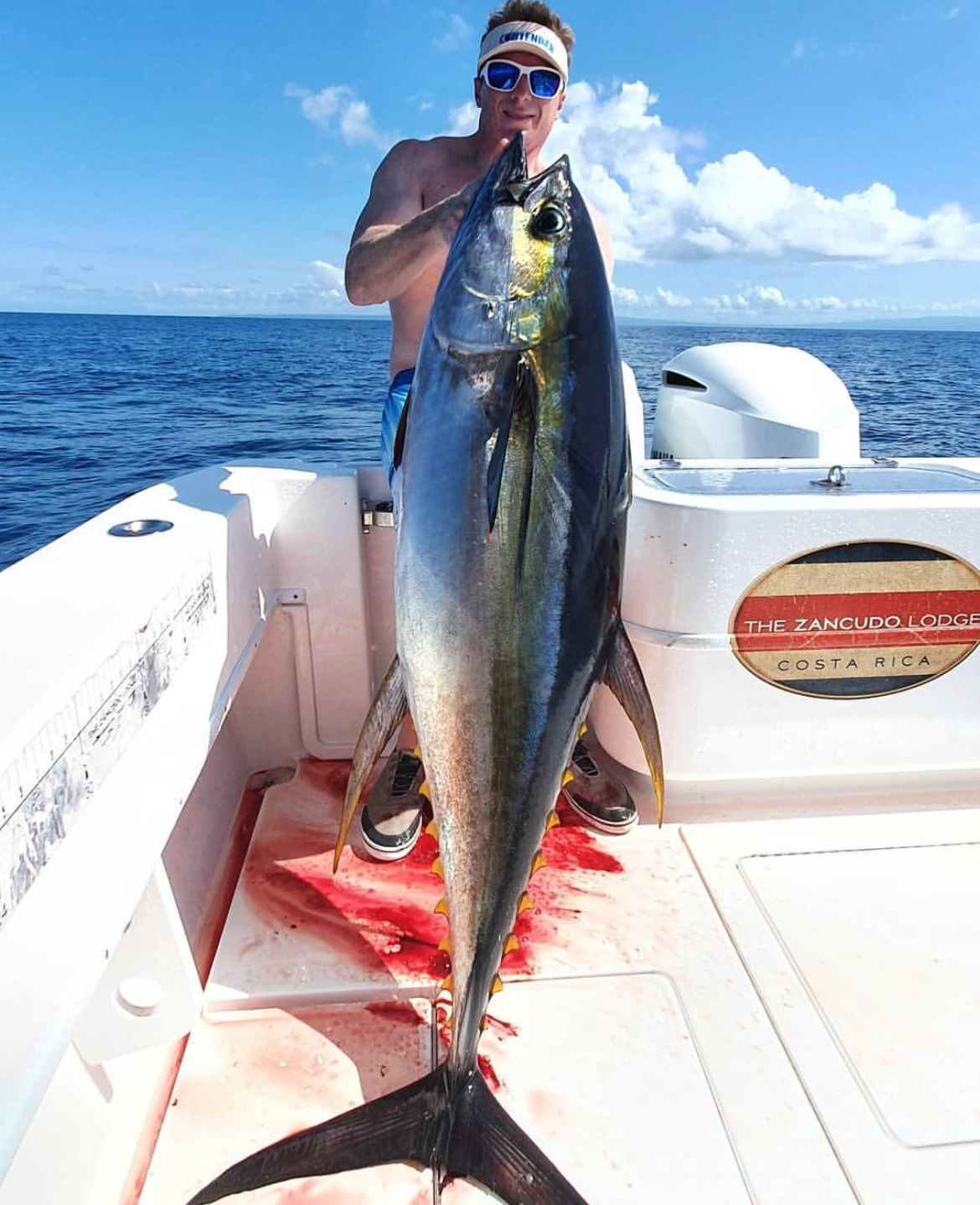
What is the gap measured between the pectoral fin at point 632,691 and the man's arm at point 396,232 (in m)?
0.81

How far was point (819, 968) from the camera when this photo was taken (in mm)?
1883

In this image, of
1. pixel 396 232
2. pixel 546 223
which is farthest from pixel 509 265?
pixel 396 232

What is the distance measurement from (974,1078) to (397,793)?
58.8 inches

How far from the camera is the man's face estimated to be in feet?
6.17

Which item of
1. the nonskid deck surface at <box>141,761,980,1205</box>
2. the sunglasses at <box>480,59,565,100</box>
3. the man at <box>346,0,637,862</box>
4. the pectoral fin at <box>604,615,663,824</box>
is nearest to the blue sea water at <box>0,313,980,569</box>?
the man at <box>346,0,637,862</box>

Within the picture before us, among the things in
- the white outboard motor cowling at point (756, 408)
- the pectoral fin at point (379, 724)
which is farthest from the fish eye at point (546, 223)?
the white outboard motor cowling at point (756, 408)

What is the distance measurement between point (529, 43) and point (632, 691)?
1495mm

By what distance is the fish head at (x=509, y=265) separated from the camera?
4.21 ft

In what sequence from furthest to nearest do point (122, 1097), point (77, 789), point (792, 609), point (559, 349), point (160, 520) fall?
point (792, 609) → point (160, 520) → point (122, 1097) → point (559, 349) → point (77, 789)

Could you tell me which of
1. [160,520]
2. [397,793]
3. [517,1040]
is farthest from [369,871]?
[160,520]

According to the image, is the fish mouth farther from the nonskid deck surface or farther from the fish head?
the nonskid deck surface

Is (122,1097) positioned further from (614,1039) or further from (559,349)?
(559,349)

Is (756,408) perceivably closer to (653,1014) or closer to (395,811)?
(395,811)

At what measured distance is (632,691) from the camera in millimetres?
A: 1370
